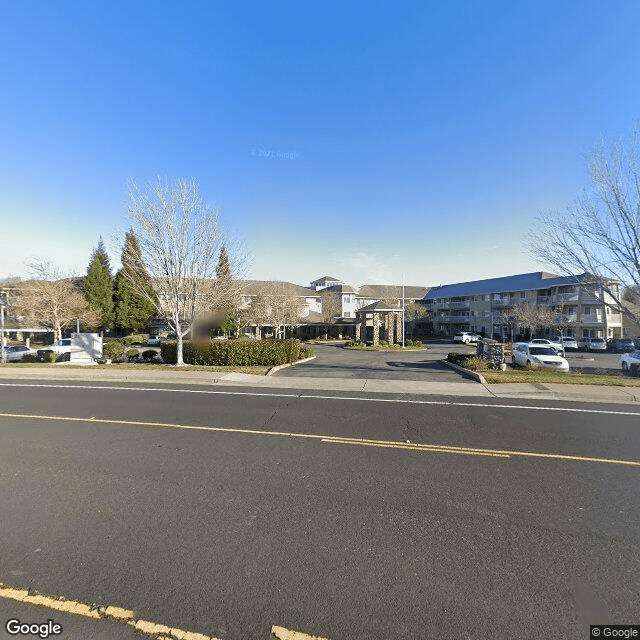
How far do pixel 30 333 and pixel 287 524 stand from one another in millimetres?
56778

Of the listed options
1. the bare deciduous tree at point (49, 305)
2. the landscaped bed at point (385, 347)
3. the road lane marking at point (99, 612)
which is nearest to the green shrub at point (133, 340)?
the bare deciduous tree at point (49, 305)

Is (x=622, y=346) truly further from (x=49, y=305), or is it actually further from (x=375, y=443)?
(x=49, y=305)

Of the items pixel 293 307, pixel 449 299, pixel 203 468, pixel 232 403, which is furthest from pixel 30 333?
pixel 449 299

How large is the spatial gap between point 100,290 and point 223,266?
32.1 metres

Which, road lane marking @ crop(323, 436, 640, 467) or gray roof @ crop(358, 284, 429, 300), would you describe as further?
gray roof @ crop(358, 284, 429, 300)

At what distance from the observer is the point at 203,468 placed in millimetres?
5180

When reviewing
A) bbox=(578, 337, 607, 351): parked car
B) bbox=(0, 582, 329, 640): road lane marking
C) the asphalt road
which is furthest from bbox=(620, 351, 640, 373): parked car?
bbox=(0, 582, 329, 640): road lane marking

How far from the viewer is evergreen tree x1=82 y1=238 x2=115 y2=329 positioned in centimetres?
4421

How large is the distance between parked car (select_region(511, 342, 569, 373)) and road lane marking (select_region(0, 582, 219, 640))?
63.6ft

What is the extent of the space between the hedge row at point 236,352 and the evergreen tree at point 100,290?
2996 cm

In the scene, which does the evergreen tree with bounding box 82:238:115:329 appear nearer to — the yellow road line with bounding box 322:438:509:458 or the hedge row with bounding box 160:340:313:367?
the hedge row with bounding box 160:340:313:367

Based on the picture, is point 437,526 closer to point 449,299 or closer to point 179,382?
point 179,382

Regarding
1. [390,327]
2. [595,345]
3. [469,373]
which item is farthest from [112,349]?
[595,345]

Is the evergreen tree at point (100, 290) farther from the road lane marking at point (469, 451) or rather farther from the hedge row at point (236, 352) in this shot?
the road lane marking at point (469, 451)
